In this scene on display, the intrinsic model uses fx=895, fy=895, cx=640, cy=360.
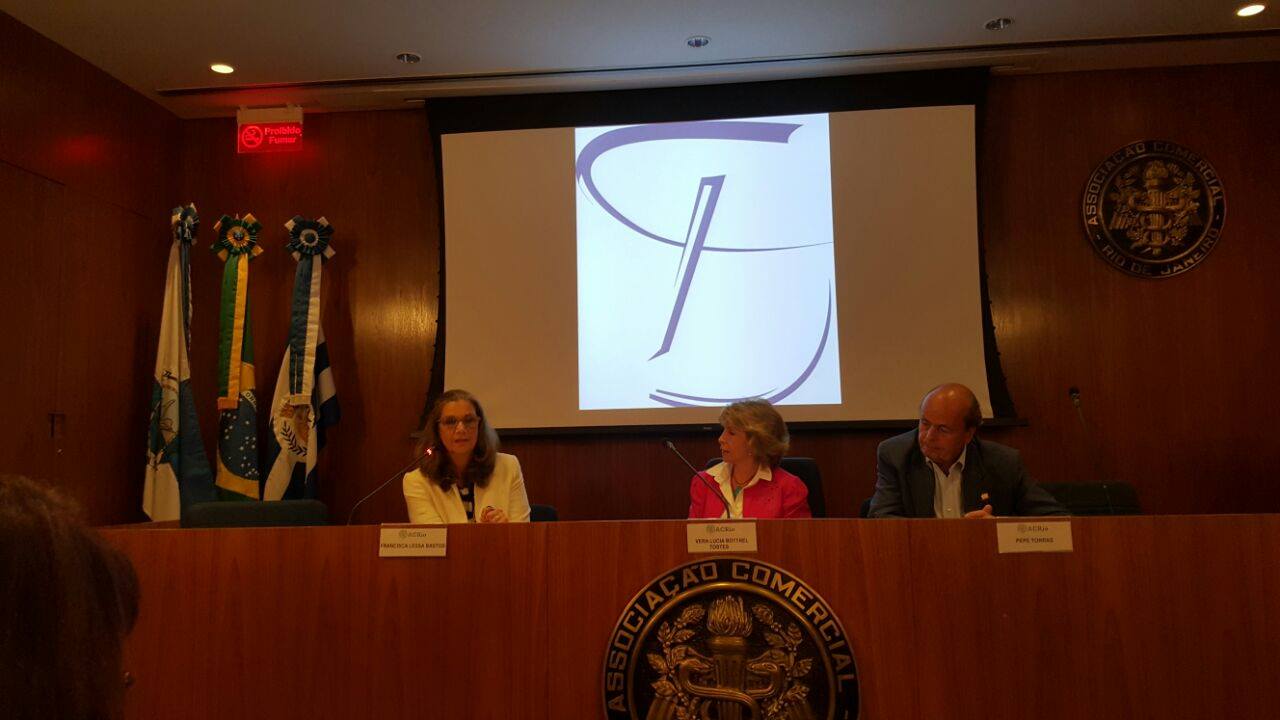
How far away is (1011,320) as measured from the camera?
4.18 meters

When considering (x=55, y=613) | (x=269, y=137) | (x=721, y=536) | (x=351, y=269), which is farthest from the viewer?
(x=351, y=269)

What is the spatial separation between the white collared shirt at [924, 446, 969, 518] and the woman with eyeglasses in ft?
4.37

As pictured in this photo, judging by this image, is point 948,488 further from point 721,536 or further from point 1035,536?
point 721,536

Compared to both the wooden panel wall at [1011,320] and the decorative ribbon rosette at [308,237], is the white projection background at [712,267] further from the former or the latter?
the decorative ribbon rosette at [308,237]

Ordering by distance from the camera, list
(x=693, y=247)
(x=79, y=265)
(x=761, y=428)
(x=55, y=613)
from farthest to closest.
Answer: (x=693, y=247)
(x=79, y=265)
(x=761, y=428)
(x=55, y=613)

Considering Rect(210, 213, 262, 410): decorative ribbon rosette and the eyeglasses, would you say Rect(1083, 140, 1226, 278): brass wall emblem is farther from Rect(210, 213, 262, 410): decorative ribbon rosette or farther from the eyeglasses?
Rect(210, 213, 262, 410): decorative ribbon rosette

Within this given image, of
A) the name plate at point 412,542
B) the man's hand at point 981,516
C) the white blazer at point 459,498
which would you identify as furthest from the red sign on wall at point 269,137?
the man's hand at point 981,516

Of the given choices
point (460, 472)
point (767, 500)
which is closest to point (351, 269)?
point (460, 472)

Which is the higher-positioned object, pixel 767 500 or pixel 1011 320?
pixel 1011 320

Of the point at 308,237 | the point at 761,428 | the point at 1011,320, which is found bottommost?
the point at 761,428

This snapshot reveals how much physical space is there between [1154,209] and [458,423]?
334cm

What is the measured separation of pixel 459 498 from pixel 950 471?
1.57 m

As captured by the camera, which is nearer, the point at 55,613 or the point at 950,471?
the point at 55,613

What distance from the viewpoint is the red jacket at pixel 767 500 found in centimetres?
298
